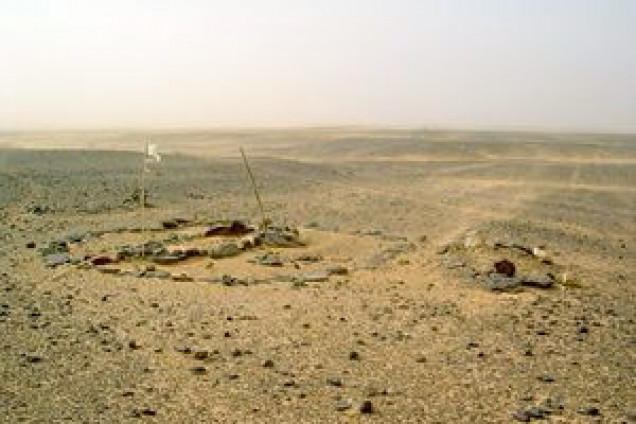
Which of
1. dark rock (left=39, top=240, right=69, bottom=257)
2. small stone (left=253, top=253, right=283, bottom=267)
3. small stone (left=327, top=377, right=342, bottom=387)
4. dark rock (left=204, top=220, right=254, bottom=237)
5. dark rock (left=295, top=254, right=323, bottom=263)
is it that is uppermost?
dark rock (left=204, top=220, right=254, bottom=237)

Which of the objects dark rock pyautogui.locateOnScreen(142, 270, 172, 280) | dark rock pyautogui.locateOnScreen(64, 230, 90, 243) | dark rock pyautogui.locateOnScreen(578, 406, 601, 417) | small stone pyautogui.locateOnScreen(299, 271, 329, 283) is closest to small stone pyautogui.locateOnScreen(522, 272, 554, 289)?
small stone pyautogui.locateOnScreen(299, 271, 329, 283)

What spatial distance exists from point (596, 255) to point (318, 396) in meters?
13.6

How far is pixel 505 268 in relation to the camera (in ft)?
52.7

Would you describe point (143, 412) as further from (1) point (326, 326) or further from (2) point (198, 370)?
(1) point (326, 326)

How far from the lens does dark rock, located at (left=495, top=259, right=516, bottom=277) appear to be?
16.0 m

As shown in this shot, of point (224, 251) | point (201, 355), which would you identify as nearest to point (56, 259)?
point (224, 251)

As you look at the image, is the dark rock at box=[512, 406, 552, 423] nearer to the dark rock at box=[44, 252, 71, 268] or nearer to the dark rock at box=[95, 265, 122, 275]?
the dark rock at box=[95, 265, 122, 275]

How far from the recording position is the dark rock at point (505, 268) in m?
16.0

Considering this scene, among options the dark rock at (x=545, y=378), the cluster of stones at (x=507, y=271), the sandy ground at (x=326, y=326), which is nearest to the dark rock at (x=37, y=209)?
the sandy ground at (x=326, y=326)

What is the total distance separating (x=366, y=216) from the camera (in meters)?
27.6

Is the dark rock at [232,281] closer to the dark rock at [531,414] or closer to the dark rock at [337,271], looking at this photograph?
the dark rock at [337,271]

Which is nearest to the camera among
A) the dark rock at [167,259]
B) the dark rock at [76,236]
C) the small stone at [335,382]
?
the small stone at [335,382]

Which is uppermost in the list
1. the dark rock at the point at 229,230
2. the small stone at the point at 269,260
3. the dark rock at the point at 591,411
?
the dark rock at the point at 229,230

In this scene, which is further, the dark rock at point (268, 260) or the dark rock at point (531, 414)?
the dark rock at point (268, 260)
